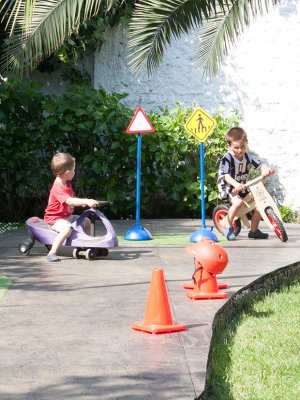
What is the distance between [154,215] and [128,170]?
880mm

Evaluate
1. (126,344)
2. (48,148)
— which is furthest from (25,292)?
(48,148)

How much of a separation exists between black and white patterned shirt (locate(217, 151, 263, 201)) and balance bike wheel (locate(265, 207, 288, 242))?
0.54m

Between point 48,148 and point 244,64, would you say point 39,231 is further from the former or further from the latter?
point 244,64

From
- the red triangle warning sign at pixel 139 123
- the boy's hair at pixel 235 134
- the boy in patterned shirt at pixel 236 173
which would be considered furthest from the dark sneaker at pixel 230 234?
the red triangle warning sign at pixel 139 123

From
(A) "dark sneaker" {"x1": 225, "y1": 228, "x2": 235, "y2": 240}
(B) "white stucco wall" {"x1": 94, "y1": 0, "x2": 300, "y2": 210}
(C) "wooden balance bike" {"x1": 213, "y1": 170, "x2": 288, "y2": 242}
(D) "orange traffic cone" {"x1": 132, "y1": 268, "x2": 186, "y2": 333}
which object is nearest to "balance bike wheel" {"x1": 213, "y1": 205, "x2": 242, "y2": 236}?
(C) "wooden balance bike" {"x1": 213, "y1": 170, "x2": 288, "y2": 242}

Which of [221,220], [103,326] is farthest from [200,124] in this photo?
[103,326]

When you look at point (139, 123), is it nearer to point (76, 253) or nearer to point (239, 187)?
point (239, 187)

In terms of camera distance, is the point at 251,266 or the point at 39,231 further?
the point at 39,231

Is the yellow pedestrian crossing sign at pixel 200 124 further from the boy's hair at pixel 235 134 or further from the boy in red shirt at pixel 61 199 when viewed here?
the boy in red shirt at pixel 61 199

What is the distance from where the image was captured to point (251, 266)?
902 cm

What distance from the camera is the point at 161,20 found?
10.4 meters

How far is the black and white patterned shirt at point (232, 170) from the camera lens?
1145 cm

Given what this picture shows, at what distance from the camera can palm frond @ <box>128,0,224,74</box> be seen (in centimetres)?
1019

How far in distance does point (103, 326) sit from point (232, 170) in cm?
554
